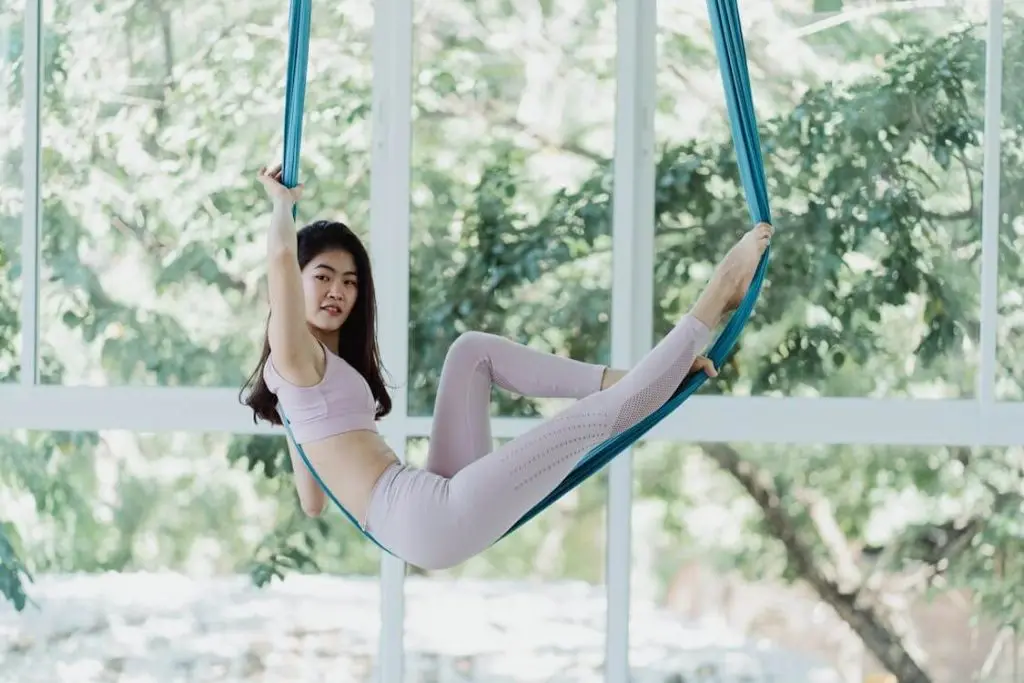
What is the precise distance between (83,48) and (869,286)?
201 centimetres

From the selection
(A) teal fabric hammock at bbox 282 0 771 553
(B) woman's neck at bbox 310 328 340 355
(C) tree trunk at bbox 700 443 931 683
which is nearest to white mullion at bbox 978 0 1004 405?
(C) tree trunk at bbox 700 443 931 683

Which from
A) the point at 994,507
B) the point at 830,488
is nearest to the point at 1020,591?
the point at 994,507

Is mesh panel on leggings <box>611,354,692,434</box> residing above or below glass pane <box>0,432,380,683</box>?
above

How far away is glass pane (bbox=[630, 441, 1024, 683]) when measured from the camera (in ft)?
10.2

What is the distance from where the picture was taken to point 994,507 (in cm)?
315

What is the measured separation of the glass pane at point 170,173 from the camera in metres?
3.15

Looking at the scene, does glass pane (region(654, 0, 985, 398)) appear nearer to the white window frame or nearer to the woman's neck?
the white window frame

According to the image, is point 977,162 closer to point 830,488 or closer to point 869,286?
point 869,286

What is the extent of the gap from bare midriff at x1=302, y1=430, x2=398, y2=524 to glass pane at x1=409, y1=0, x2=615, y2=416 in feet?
2.67

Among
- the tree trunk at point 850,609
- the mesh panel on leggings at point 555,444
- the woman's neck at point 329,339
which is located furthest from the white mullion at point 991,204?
the woman's neck at point 329,339

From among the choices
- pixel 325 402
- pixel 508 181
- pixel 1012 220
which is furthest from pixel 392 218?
pixel 1012 220

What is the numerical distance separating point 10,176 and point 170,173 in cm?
40

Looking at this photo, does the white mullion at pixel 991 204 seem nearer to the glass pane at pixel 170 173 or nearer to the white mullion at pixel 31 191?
the glass pane at pixel 170 173

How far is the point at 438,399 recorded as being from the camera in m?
2.33
